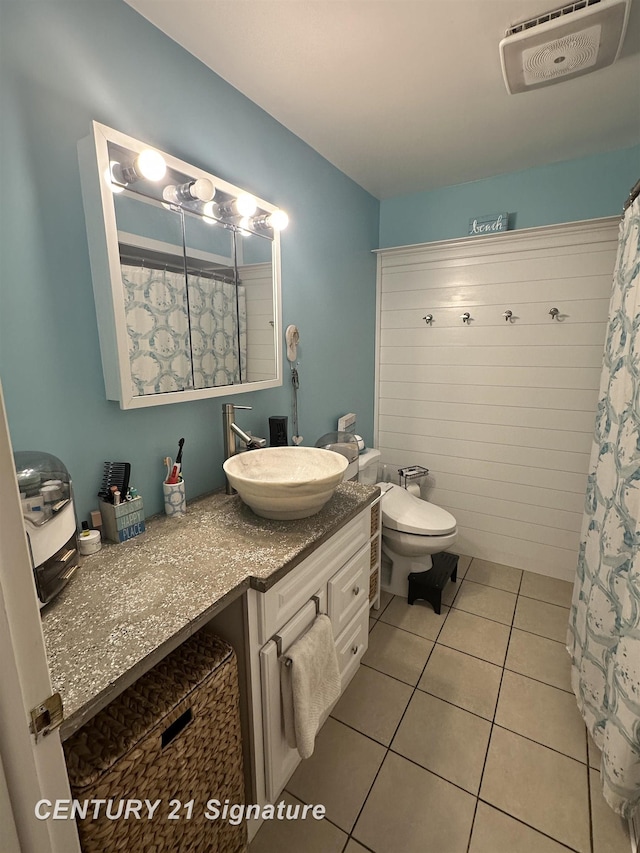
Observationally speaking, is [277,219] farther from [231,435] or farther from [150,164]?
[231,435]

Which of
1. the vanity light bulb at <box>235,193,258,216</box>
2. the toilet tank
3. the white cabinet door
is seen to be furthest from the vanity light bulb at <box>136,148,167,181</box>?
the toilet tank

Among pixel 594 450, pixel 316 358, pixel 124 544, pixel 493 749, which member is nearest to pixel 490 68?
pixel 316 358

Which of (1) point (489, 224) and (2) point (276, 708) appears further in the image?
(1) point (489, 224)

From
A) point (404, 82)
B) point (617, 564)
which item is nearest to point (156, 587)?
point (617, 564)

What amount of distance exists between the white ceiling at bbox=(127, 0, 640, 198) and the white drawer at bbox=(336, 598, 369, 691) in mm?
2049

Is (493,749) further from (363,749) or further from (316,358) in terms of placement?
(316,358)

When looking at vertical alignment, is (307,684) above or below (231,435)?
below

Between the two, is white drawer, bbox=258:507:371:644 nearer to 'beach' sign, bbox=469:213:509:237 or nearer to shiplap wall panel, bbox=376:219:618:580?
shiplap wall panel, bbox=376:219:618:580

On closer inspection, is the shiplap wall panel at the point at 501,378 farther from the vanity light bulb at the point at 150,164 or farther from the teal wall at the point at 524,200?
the vanity light bulb at the point at 150,164

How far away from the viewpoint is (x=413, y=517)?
2.15 metres

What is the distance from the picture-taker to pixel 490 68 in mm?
1423

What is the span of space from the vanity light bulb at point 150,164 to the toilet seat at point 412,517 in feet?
5.82

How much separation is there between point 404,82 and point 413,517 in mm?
1928

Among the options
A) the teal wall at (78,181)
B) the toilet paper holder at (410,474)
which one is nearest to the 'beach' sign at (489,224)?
the teal wall at (78,181)
